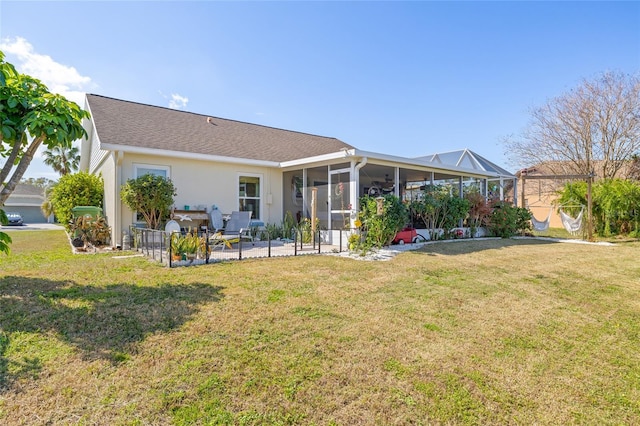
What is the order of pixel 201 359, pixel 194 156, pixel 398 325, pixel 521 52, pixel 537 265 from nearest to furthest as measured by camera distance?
pixel 201 359 → pixel 398 325 → pixel 537 265 → pixel 194 156 → pixel 521 52

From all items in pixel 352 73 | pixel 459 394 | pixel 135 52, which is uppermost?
pixel 352 73

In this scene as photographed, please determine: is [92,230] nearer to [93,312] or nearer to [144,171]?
[144,171]

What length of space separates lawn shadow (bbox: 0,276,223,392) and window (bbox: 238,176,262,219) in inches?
260

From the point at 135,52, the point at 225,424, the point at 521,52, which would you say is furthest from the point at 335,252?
the point at 521,52

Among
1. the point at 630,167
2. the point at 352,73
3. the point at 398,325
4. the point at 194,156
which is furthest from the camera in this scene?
the point at 630,167

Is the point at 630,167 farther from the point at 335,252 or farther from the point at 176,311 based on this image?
the point at 176,311

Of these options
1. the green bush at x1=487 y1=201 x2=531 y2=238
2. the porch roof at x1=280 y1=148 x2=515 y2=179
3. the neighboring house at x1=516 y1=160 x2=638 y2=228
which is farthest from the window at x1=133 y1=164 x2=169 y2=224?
the neighboring house at x1=516 y1=160 x2=638 y2=228

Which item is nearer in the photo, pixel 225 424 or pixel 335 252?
pixel 225 424

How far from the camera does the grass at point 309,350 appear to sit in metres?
2.30

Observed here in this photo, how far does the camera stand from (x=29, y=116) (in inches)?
160

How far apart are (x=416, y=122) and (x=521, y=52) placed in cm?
631

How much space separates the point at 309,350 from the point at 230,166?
8.93m

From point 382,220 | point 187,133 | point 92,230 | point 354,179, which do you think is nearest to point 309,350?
point 382,220

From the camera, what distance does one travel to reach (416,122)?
1864cm
